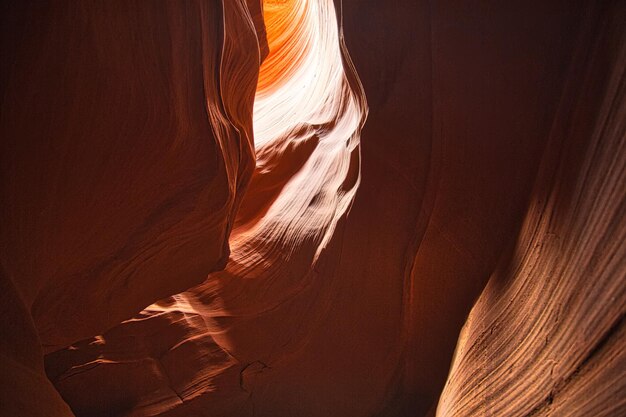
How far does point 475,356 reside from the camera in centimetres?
184

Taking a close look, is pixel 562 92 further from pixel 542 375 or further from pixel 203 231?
pixel 203 231

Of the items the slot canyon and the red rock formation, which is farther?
the red rock formation

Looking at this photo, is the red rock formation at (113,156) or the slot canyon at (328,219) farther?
the red rock formation at (113,156)

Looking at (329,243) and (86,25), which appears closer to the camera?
(86,25)

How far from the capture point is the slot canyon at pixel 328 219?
1.45 metres

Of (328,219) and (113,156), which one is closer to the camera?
(113,156)

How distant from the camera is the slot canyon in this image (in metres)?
1.45

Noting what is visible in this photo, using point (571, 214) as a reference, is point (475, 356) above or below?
below

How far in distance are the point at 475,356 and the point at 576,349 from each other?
60cm

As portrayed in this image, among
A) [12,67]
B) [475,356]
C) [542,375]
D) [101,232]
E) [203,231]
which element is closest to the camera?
[542,375]

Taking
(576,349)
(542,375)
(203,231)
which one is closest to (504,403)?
(542,375)

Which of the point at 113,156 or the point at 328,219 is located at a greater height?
the point at 113,156

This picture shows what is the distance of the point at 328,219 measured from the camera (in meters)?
2.67

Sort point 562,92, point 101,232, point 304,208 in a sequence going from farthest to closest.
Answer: point 304,208 < point 101,232 < point 562,92
